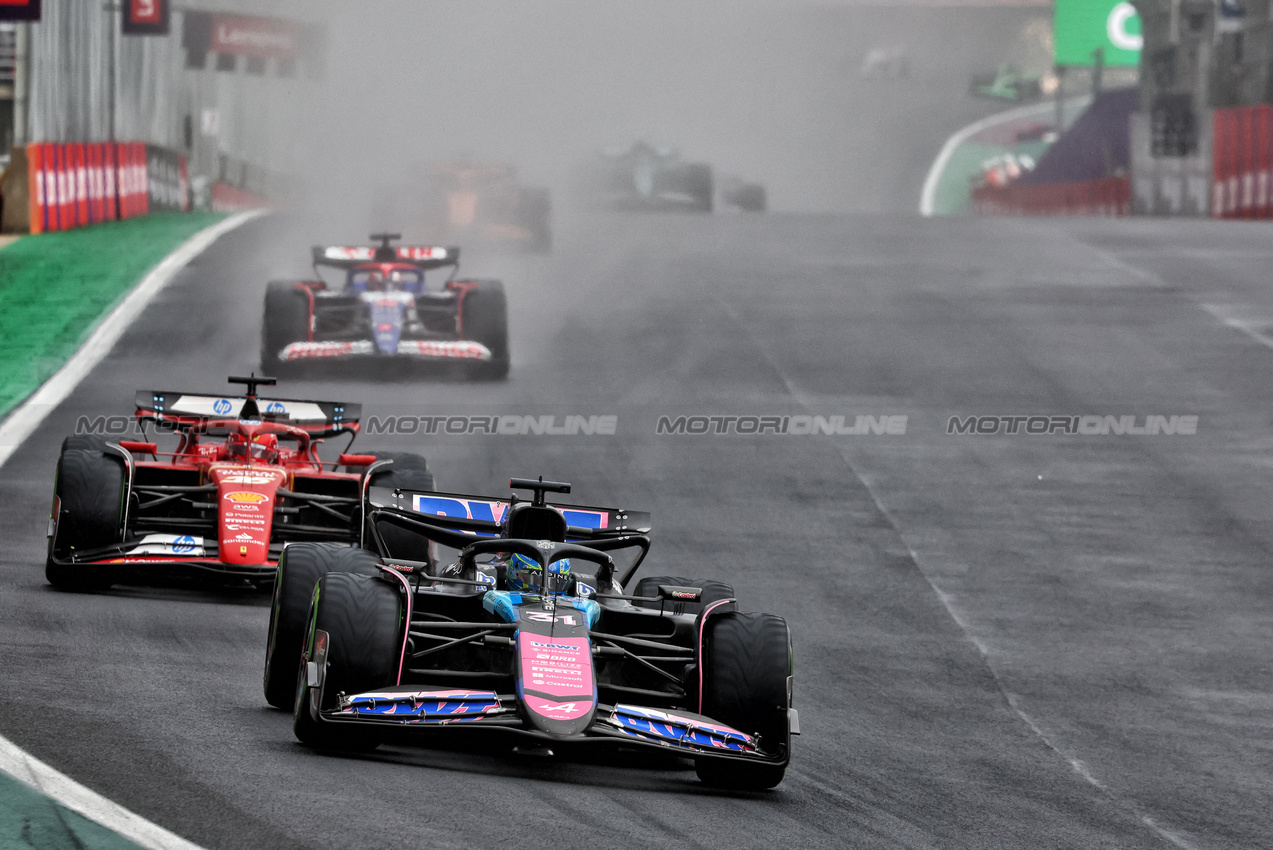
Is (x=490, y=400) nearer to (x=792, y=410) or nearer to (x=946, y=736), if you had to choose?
(x=792, y=410)

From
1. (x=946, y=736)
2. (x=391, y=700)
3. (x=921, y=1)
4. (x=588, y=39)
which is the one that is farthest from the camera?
(x=921, y=1)

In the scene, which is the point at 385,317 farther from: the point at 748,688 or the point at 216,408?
the point at 748,688

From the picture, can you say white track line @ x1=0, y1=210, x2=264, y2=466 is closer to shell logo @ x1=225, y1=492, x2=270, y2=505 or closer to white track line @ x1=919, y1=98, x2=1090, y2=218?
shell logo @ x1=225, y1=492, x2=270, y2=505

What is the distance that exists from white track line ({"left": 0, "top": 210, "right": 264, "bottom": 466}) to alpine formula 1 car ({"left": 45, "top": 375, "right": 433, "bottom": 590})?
3.59m

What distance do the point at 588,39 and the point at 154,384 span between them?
73.6 meters

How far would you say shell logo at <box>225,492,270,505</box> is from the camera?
11.7m

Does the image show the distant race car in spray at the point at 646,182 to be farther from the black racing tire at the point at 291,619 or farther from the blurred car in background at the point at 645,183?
the black racing tire at the point at 291,619

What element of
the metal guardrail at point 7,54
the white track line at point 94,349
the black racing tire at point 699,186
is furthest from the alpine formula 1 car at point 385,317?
the black racing tire at point 699,186

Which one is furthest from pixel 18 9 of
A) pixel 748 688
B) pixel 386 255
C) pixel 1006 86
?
pixel 1006 86

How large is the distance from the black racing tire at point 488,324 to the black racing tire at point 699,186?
2507 centimetres

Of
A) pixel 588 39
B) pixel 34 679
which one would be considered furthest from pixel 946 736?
pixel 588 39

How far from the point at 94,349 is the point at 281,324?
8.24 feet

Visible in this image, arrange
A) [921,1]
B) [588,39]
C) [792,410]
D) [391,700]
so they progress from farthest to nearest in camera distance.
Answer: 1. [921,1]
2. [588,39]
3. [792,410]
4. [391,700]

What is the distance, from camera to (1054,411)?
62.0ft
